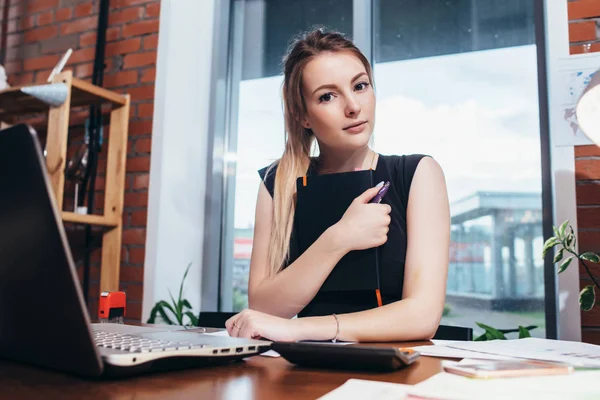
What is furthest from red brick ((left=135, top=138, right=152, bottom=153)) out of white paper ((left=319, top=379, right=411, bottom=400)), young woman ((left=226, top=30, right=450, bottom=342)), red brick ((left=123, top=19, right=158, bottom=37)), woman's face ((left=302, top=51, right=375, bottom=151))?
white paper ((left=319, top=379, right=411, bottom=400))

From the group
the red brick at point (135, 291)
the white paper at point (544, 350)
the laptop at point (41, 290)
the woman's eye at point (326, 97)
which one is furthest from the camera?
the red brick at point (135, 291)

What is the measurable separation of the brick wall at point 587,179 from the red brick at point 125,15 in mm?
1920

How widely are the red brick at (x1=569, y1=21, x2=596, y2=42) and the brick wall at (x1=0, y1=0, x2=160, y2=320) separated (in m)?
1.78

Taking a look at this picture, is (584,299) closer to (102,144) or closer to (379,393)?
(379,393)

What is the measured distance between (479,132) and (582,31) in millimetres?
530

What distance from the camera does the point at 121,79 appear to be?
2.66m

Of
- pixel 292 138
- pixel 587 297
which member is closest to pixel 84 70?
pixel 292 138

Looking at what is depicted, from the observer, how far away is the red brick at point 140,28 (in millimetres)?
2611

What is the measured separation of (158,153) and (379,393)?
2.20 meters

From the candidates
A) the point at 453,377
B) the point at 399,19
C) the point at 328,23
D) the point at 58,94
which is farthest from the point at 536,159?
the point at 58,94

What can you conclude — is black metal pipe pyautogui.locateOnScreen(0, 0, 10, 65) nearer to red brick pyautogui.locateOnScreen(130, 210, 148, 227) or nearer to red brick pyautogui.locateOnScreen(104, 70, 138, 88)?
red brick pyautogui.locateOnScreen(104, 70, 138, 88)

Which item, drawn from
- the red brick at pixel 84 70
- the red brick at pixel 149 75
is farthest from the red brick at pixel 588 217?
the red brick at pixel 84 70

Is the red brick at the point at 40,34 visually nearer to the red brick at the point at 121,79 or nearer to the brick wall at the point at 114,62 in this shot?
the brick wall at the point at 114,62

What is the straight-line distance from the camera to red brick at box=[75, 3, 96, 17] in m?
2.79
